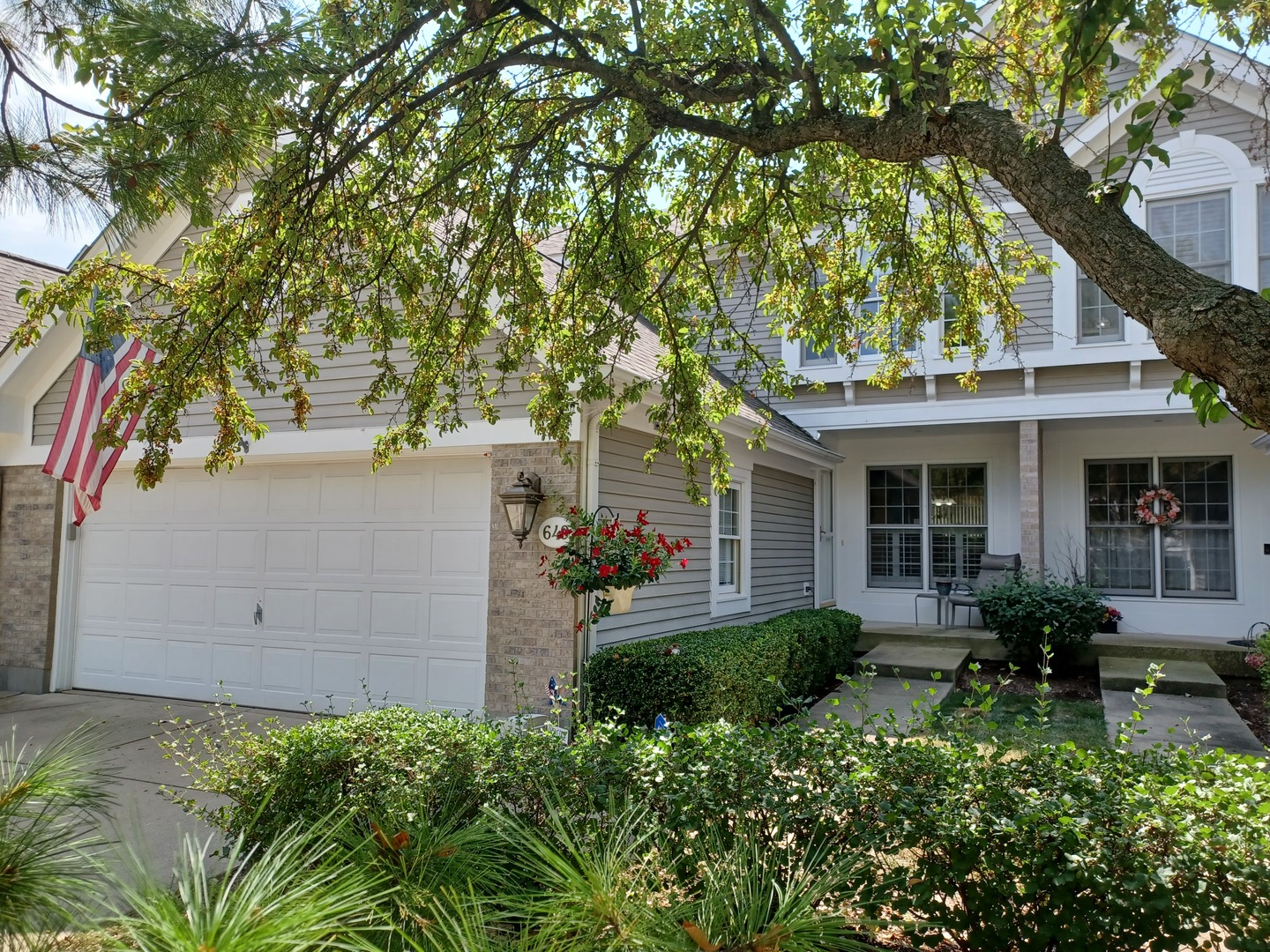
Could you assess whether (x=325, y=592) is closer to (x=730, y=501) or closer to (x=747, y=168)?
(x=730, y=501)

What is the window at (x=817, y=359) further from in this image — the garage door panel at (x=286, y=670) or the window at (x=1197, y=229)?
the garage door panel at (x=286, y=670)

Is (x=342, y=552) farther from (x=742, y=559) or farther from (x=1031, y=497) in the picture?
(x=1031, y=497)

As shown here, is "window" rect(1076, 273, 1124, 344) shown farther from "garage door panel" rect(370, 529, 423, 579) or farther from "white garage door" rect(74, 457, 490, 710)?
"garage door panel" rect(370, 529, 423, 579)

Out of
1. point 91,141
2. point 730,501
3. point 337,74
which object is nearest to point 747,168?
point 337,74

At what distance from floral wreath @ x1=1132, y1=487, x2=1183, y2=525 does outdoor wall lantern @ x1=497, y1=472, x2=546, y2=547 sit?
957 cm

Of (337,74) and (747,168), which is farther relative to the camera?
(747,168)

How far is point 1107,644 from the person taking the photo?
11.1 m

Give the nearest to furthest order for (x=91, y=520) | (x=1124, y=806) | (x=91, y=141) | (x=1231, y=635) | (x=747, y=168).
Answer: (x=1124, y=806)
(x=91, y=141)
(x=747, y=168)
(x=91, y=520)
(x=1231, y=635)

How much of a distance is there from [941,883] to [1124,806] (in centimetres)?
67

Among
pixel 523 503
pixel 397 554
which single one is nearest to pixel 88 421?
pixel 397 554

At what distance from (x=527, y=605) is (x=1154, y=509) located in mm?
9754

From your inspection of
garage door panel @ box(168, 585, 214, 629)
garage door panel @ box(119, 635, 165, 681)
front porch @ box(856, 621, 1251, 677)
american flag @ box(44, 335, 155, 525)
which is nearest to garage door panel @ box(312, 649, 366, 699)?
garage door panel @ box(168, 585, 214, 629)

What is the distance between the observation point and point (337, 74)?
450 centimetres

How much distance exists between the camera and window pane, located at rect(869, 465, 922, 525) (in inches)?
547
